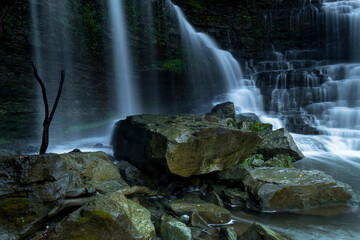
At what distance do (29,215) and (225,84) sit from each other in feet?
49.0

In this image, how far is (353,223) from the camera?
153 inches

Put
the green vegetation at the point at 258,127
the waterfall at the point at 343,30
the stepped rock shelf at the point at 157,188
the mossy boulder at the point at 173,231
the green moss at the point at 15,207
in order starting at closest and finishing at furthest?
1. the stepped rock shelf at the point at 157,188
2. the green moss at the point at 15,207
3. the mossy boulder at the point at 173,231
4. the green vegetation at the point at 258,127
5. the waterfall at the point at 343,30

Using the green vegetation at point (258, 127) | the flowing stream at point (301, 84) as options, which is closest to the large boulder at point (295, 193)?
the flowing stream at point (301, 84)

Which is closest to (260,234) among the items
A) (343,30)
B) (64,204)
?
(64,204)

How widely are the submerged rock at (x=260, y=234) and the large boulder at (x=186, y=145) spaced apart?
1737 millimetres

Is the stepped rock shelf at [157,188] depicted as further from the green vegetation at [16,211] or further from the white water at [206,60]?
the white water at [206,60]

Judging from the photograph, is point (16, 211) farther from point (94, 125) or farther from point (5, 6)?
point (94, 125)

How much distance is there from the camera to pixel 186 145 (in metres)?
4.42

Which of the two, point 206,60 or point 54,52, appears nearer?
point 54,52

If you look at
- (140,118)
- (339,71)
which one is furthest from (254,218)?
(339,71)

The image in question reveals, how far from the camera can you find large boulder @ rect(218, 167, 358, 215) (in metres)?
4.36

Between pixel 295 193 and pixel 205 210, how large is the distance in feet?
6.19

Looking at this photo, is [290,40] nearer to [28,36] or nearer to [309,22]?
[309,22]

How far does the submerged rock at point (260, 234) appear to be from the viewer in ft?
10.0
